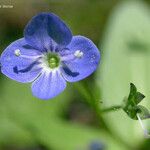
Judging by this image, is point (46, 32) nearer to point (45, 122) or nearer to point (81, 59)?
point (81, 59)

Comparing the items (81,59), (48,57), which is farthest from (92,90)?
(81,59)

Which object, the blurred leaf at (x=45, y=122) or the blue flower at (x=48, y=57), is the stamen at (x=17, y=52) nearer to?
the blue flower at (x=48, y=57)

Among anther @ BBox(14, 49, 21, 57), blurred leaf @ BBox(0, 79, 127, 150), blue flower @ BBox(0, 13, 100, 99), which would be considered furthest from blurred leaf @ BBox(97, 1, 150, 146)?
anther @ BBox(14, 49, 21, 57)

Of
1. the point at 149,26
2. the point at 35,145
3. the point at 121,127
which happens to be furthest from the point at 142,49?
the point at 35,145

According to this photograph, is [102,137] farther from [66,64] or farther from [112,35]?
[66,64]

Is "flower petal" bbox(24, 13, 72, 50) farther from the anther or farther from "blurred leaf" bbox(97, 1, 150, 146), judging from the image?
"blurred leaf" bbox(97, 1, 150, 146)

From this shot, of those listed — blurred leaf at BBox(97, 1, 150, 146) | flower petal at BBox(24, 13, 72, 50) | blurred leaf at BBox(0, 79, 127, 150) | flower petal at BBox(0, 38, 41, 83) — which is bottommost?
blurred leaf at BBox(0, 79, 127, 150)
